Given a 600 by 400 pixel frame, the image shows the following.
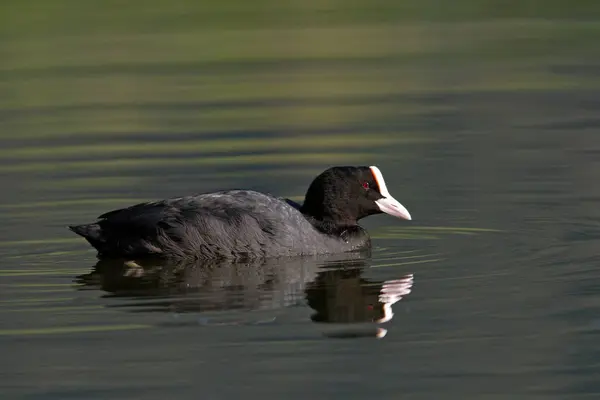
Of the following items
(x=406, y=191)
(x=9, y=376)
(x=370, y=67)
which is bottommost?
(x=9, y=376)

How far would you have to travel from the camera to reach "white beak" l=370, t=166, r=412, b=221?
11938mm

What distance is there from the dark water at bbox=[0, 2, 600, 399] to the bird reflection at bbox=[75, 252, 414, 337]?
0.10 ft

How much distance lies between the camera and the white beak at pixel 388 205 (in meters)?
11.9

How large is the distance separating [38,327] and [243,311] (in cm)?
129

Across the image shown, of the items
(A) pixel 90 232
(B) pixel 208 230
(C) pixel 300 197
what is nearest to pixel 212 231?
(B) pixel 208 230

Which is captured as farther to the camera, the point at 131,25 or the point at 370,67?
the point at 131,25

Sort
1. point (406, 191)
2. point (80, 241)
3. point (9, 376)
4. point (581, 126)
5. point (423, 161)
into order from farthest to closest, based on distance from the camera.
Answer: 1. point (581, 126)
2. point (423, 161)
3. point (406, 191)
4. point (80, 241)
5. point (9, 376)

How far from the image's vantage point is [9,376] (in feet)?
27.9

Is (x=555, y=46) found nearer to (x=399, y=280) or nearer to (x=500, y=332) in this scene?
(x=399, y=280)

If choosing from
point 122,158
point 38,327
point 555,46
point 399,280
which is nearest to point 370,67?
point 555,46

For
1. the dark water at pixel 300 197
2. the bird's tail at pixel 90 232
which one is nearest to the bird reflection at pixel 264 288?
the dark water at pixel 300 197

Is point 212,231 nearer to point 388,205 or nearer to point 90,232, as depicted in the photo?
point 90,232

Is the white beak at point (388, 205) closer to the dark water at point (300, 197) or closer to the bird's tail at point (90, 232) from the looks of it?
the dark water at point (300, 197)

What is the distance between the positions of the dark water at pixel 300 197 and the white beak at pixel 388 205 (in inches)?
9.2
